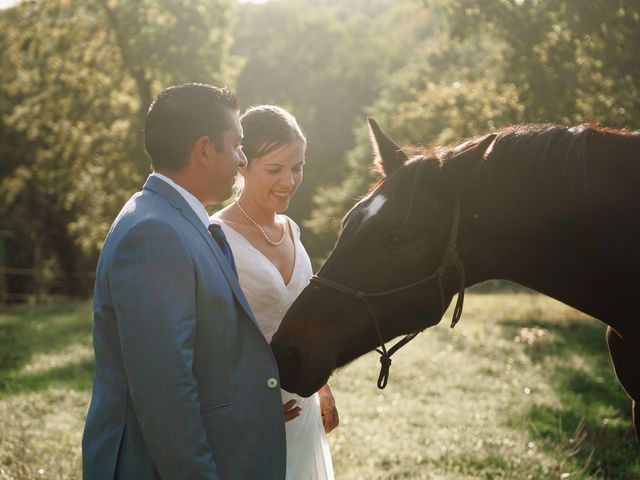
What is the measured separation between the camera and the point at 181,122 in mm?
2195

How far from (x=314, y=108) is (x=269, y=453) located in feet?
132

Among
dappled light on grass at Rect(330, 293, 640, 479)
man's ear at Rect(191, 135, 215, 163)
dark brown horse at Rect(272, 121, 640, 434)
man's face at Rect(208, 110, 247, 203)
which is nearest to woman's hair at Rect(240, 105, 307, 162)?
dark brown horse at Rect(272, 121, 640, 434)

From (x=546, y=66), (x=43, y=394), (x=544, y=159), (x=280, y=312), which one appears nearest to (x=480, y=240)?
(x=544, y=159)

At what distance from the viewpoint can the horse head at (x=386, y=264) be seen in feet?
8.52

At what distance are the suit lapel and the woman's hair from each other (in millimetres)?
1106

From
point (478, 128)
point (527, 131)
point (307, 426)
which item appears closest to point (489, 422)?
point (307, 426)

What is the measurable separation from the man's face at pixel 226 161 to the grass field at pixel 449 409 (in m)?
3.36

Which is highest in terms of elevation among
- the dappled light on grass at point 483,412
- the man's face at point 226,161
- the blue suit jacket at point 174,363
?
the man's face at point 226,161

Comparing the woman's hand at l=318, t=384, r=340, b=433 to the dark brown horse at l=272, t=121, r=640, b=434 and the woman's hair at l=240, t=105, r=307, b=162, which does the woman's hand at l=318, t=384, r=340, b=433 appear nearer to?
the dark brown horse at l=272, t=121, r=640, b=434

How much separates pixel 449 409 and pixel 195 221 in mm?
5967

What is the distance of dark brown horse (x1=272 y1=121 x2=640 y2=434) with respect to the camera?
256 centimetres

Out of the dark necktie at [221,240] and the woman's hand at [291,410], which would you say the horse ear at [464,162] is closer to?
the dark necktie at [221,240]

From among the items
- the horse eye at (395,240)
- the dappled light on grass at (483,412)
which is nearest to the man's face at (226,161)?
the horse eye at (395,240)

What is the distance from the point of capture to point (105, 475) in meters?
2.05
